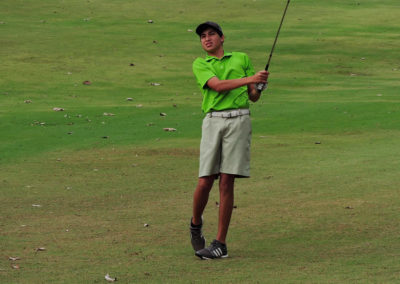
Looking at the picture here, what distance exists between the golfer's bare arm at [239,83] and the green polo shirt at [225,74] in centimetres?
7

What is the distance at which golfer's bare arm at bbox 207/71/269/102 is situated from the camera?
7849mm

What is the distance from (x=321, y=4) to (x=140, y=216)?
34.0 metres

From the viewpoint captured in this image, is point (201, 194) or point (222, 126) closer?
point (222, 126)

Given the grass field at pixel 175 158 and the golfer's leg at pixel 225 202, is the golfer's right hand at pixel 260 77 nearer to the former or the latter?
the golfer's leg at pixel 225 202

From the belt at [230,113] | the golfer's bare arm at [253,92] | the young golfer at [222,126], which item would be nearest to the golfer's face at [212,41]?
the young golfer at [222,126]

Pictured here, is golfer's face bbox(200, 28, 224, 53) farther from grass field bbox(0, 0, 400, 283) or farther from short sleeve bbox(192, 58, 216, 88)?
grass field bbox(0, 0, 400, 283)

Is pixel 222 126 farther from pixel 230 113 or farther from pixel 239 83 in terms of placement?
pixel 239 83

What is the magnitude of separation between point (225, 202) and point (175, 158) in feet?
21.5

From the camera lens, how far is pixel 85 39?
3347cm

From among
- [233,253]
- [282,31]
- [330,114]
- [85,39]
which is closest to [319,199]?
[233,253]

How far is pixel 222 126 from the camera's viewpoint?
8203 millimetres

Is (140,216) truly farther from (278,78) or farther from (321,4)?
(321,4)

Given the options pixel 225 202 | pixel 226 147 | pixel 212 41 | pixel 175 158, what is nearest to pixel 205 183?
pixel 225 202

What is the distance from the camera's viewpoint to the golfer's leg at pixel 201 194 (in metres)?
8.34
